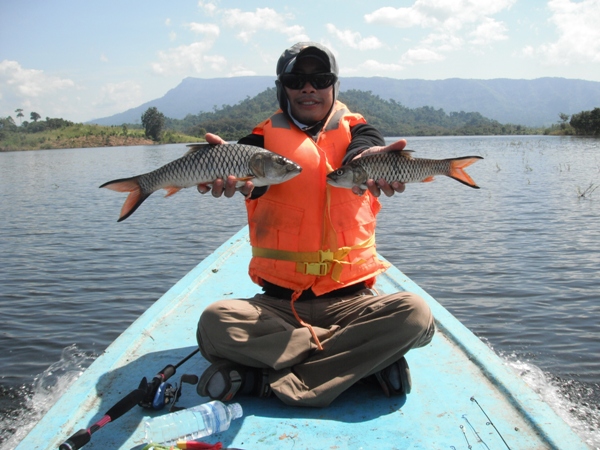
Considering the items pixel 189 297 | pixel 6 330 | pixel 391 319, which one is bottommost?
pixel 6 330

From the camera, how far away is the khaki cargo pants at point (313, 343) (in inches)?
132

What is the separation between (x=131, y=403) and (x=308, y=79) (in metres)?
2.39

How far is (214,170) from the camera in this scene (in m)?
3.55

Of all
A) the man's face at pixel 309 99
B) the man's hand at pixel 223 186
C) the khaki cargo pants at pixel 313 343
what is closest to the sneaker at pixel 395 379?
the khaki cargo pants at pixel 313 343

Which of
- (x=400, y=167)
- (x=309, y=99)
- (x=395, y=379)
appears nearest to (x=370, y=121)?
(x=309, y=99)

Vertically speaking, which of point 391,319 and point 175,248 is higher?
point 391,319

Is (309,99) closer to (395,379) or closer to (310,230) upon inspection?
(310,230)

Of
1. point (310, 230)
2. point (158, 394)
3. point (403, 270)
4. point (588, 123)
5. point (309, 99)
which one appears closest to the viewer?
point (158, 394)

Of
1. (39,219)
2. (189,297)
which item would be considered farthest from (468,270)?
(39,219)

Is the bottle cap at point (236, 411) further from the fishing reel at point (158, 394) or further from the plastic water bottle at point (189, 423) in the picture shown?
the fishing reel at point (158, 394)

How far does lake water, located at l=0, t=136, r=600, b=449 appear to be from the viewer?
6188 millimetres

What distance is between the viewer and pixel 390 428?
120 inches

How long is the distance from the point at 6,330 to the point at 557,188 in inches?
696

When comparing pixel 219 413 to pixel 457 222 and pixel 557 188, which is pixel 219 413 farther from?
pixel 557 188
